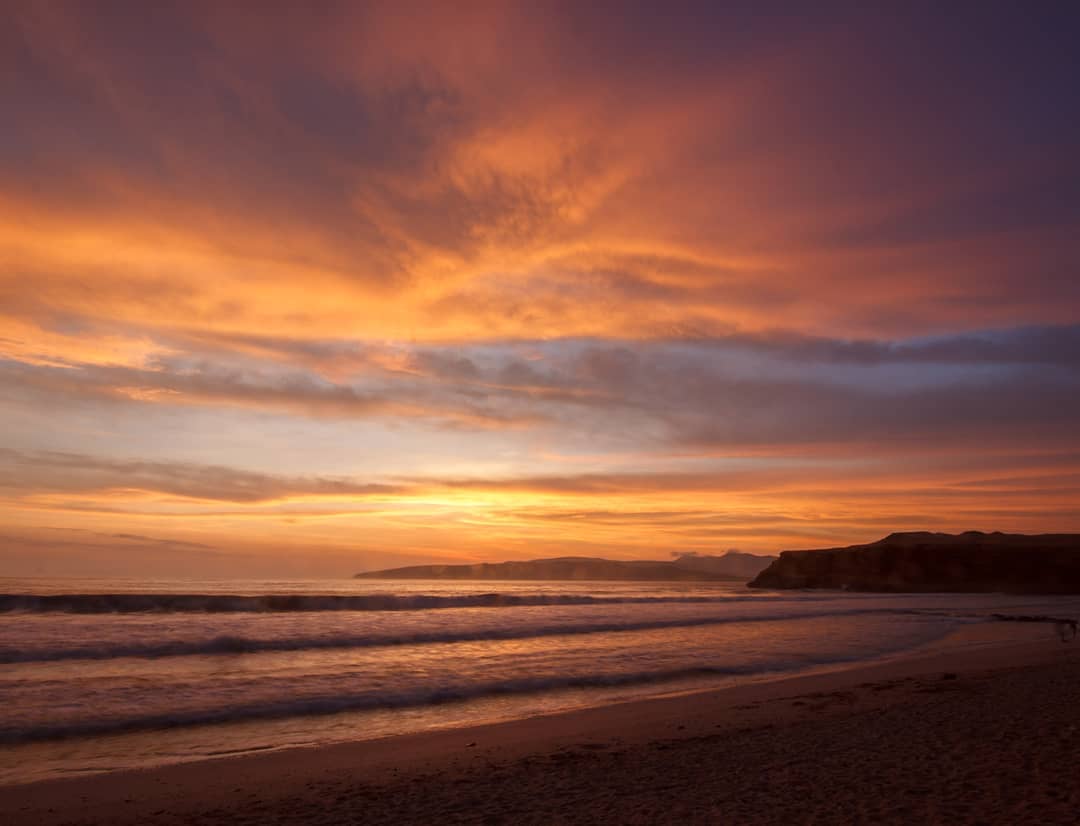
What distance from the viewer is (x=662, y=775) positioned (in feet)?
28.3

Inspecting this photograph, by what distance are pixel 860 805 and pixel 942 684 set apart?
1018cm

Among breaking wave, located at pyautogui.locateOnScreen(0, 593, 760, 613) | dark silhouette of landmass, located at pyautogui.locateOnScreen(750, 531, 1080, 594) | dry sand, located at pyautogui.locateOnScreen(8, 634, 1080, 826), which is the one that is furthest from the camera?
dark silhouette of landmass, located at pyautogui.locateOnScreen(750, 531, 1080, 594)

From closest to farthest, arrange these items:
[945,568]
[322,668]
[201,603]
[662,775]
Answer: [662,775] → [322,668] → [201,603] → [945,568]

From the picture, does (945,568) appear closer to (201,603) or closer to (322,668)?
(201,603)

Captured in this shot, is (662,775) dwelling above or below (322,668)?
above

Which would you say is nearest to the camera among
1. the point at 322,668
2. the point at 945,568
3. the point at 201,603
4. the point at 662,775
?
the point at 662,775

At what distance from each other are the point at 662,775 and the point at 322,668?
1350cm

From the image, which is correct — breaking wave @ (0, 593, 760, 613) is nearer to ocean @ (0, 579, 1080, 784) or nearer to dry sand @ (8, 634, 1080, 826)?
ocean @ (0, 579, 1080, 784)

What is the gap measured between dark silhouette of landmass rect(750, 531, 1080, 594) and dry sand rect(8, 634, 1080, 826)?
11639cm

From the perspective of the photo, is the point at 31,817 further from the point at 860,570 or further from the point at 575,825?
the point at 860,570

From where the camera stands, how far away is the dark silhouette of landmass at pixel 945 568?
109375 mm

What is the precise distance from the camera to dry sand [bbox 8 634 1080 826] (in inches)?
279

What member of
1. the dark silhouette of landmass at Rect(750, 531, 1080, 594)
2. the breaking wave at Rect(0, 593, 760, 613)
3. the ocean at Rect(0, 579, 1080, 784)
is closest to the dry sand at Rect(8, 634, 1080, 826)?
the ocean at Rect(0, 579, 1080, 784)

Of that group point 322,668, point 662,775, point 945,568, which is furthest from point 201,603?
point 945,568
